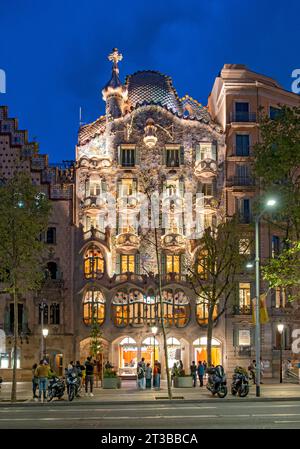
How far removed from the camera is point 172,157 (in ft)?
201

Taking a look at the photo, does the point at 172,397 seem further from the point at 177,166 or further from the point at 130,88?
the point at 130,88

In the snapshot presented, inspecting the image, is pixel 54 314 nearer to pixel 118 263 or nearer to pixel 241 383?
pixel 118 263

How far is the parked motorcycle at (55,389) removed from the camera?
35.5m

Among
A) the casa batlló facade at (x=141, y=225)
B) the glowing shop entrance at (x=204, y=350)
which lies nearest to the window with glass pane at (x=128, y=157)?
the casa batlló facade at (x=141, y=225)

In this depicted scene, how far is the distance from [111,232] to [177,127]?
34.9ft

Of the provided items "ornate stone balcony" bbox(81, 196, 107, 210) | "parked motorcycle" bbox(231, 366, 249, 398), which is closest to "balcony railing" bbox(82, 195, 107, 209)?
"ornate stone balcony" bbox(81, 196, 107, 210)

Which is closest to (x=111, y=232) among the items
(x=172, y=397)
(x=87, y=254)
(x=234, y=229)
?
(x=87, y=254)

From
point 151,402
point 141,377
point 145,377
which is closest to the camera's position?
point 151,402

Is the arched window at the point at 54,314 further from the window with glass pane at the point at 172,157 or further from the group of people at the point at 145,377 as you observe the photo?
the group of people at the point at 145,377

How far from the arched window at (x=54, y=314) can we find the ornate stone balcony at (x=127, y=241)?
22.7 ft

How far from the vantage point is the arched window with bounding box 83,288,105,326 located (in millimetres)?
57594

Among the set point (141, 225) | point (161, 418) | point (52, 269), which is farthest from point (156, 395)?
point (141, 225)

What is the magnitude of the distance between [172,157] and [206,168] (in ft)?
10.1

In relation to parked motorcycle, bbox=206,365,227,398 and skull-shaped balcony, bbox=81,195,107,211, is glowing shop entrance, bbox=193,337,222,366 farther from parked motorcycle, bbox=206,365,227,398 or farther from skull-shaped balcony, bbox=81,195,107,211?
parked motorcycle, bbox=206,365,227,398
